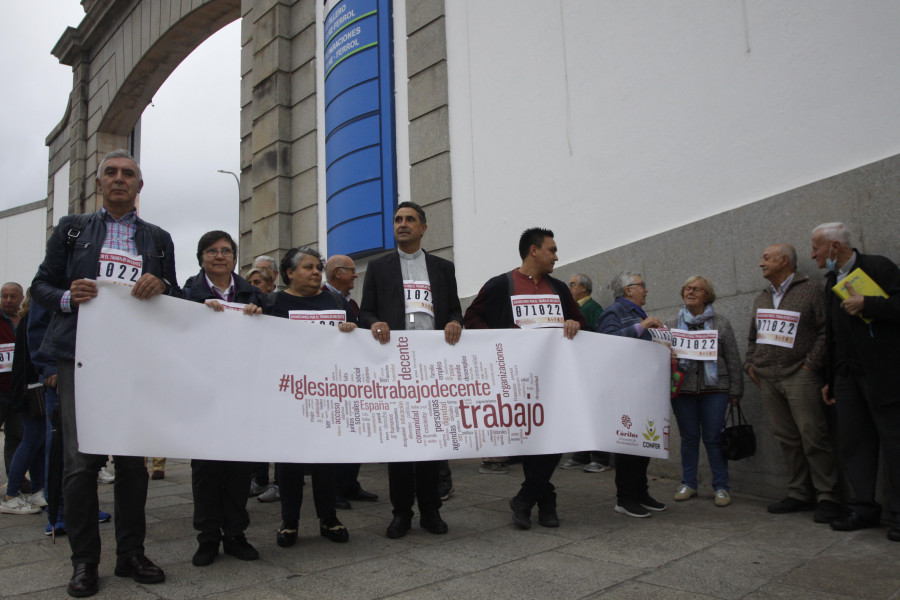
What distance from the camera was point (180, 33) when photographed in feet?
48.9

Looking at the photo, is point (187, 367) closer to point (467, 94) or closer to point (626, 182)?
point (626, 182)

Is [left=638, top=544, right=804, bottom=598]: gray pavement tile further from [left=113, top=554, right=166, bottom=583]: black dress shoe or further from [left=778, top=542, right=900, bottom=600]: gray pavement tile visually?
[left=113, top=554, right=166, bottom=583]: black dress shoe

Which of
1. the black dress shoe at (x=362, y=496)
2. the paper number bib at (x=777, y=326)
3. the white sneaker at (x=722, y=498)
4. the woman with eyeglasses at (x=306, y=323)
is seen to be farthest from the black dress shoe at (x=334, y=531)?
the paper number bib at (x=777, y=326)

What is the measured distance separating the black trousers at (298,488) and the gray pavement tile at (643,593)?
162 cm

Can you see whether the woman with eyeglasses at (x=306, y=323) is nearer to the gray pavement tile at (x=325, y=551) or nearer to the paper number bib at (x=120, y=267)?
the gray pavement tile at (x=325, y=551)

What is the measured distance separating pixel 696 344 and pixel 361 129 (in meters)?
6.14

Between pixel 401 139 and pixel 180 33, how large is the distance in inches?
342

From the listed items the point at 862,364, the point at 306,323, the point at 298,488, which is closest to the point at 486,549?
the point at 298,488

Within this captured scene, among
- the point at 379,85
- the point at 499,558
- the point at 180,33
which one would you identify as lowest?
the point at 499,558

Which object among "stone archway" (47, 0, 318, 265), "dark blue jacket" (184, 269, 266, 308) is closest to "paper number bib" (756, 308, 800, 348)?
"dark blue jacket" (184, 269, 266, 308)

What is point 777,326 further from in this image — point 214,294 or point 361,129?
point 361,129

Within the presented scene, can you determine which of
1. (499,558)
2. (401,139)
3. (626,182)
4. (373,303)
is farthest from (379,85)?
(499,558)

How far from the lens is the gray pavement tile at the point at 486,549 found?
131 inches

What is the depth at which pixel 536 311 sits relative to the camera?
14.1 ft
